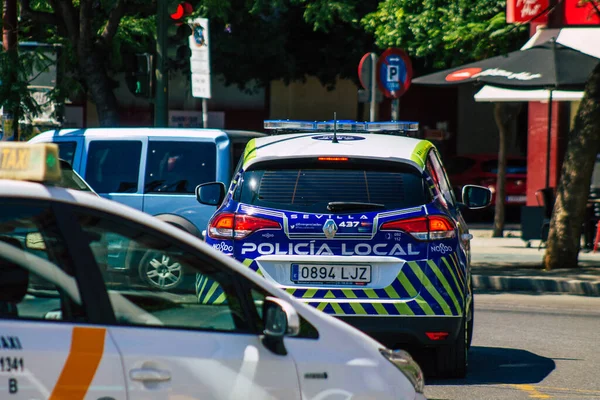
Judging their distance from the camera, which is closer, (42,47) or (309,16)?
(42,47)

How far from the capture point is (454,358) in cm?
757

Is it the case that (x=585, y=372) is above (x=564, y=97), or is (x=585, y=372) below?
below

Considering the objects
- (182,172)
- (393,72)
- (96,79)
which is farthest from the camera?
(96,79)

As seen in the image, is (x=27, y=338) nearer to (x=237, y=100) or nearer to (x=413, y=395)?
(x=413, y=395)

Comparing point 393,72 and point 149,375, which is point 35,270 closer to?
point 149,375

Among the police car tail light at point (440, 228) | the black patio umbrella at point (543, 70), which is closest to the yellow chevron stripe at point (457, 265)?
the police car tail light at point (440, 228)

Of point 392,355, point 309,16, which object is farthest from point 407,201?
point 309,16

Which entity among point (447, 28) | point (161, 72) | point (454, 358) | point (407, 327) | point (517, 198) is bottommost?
point (517, 198)

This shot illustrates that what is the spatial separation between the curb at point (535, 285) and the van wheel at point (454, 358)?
231 inches

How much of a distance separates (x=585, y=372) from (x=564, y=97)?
12.4 meters

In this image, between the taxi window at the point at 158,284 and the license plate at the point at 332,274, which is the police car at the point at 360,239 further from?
the taxi window at the point at 158,284

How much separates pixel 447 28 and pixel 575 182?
7066 mm

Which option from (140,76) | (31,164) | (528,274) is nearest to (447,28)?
(140,76)

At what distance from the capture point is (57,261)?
386 centimetres
